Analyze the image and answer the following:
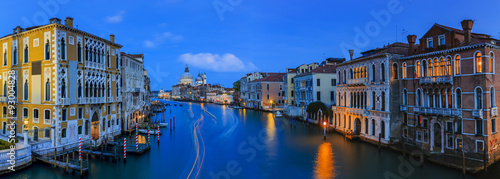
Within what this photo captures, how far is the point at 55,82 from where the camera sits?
718 inches

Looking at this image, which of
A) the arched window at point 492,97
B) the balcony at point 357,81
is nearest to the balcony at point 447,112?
the arched window at point 492,97

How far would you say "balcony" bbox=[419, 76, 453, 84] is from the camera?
1684 cm

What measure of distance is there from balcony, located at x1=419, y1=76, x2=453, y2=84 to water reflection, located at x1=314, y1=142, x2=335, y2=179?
25.6 feet

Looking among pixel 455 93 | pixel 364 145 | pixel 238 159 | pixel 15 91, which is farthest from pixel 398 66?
pixel 15 91

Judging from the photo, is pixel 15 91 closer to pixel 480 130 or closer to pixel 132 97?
pixel 132 97

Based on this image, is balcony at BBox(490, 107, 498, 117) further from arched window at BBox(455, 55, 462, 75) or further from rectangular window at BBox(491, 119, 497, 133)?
arched window at BBox(455, 55, 462, 75)

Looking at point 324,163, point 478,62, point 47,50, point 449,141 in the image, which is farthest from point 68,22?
point 449,141

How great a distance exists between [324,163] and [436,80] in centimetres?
867

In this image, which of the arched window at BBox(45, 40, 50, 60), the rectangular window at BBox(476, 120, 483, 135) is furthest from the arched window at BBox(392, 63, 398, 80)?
the arched window at BBox(45, 40, 50, 60)

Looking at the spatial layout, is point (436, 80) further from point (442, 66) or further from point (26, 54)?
point (26, 54)

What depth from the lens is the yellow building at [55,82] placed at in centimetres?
1841

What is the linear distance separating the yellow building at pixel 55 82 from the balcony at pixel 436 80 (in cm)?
2306

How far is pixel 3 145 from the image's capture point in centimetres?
1543

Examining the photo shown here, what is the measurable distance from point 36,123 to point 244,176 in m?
15.0
